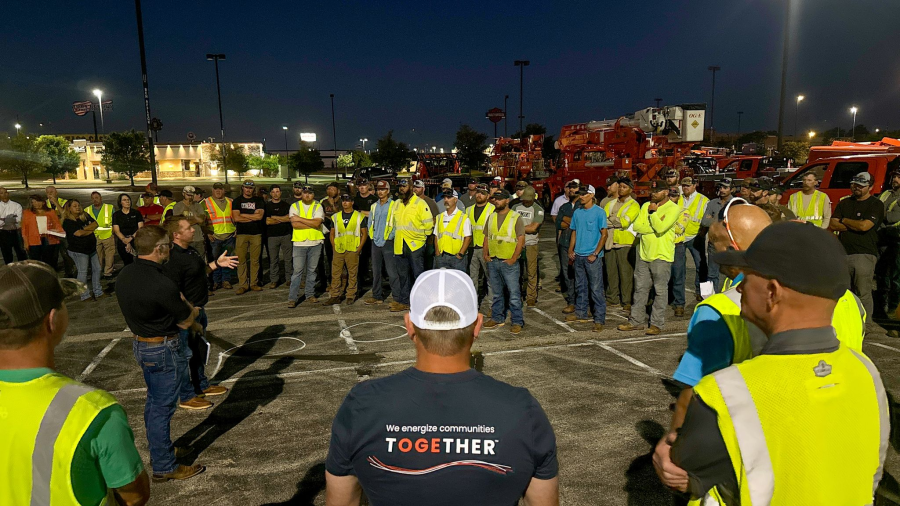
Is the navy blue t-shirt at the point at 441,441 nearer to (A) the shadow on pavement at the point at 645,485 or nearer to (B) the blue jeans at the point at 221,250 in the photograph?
(A) the shadow on pavement at the point at 645,485

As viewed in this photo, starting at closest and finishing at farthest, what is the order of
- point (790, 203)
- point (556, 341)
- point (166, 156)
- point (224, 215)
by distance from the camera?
point (556, 341) < point (790, 203) < point (224, 215) < point (166, 156)

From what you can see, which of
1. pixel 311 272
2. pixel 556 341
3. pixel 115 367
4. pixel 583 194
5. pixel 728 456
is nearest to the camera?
pixel 728 456

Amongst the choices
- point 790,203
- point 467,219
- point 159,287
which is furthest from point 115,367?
point 790,203

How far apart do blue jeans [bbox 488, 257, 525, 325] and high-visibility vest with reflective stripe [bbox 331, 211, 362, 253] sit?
266 centimetres

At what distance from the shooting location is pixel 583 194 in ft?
27.2

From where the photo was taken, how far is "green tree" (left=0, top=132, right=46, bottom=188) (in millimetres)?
51375

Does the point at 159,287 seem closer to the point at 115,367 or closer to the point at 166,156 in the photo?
the point at 115,367

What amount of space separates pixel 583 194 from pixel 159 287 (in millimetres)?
6031

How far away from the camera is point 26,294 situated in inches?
73.0

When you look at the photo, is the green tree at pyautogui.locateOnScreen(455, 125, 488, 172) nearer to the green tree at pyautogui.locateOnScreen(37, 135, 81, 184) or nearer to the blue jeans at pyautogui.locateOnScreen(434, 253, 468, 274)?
the green tree at pyautogui.locateOnScreen(37, 135, 81, 184)

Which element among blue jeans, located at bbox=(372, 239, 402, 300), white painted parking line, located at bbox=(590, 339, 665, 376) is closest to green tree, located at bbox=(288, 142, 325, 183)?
blue jeans, located at bbox=(372, 239, 402, 300)

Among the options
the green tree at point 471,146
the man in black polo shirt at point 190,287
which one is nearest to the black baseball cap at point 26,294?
the man in black polo shirt at point 190,287

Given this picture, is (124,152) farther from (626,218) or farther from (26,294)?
(26,294)

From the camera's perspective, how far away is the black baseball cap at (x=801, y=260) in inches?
64.0
